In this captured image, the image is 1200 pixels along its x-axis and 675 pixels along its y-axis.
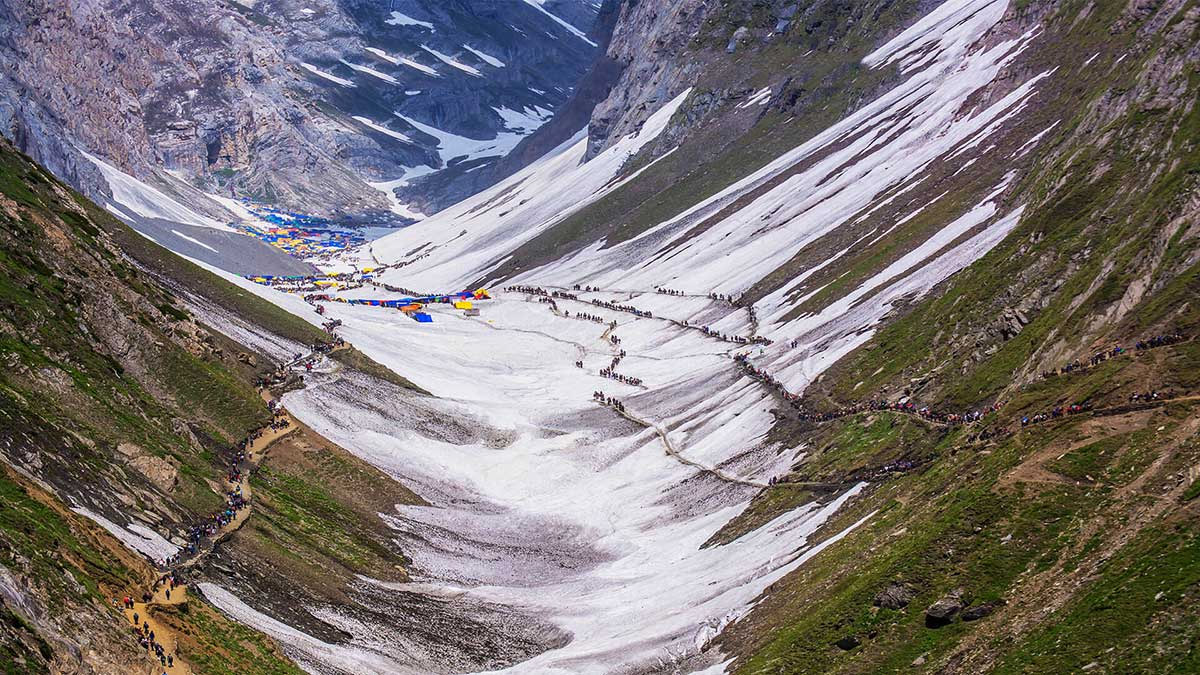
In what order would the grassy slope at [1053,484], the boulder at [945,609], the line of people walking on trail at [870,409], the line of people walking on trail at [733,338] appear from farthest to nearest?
the line of people walking on trail at [733,338]
the line of people walking on trail at [870,409]
the boulder at [945,609]
the grassy slope at [1053,484]

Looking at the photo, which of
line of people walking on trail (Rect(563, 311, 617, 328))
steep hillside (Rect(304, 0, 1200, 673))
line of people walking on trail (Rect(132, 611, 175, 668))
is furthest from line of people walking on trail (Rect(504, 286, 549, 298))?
line of people walking on trail (Rect(132, 611, 175, 668))

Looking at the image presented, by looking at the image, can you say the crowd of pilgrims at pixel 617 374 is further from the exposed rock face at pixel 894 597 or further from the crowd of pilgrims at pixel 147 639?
the crowd of pilgrims at pixel 147 639

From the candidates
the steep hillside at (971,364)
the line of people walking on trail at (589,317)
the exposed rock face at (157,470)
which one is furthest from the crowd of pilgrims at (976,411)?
the line of people walking on trail at (589,317)

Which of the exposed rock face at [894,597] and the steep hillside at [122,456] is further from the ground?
the steep hillside at [122,456]

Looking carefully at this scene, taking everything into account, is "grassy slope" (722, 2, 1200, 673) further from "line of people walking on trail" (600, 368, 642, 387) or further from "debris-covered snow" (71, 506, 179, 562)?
"line of people walking on trail" (600, 368, 642, 387)

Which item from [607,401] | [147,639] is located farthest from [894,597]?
[607,401]

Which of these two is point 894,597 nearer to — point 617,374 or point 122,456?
point 122,456
